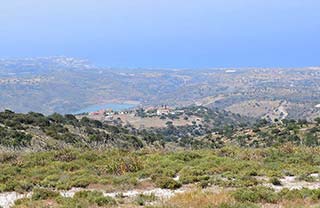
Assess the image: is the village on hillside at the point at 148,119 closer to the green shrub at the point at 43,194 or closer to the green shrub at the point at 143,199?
the green shrub at the point at 43,194

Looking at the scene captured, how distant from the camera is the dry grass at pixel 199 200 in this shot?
35.0ft

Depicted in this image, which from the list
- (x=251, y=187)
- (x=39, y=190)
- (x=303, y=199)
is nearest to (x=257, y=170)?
(x=251, y=187)

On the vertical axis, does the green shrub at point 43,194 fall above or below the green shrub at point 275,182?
above

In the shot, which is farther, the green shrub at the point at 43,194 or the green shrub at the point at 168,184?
the green shrub at the point at 168,184

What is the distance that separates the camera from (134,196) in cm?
1227

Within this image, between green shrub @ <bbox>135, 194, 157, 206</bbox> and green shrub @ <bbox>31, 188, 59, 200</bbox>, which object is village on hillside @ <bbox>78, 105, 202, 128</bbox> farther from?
green shrub @ <bbox>135, 194, 157, 206</bbox>

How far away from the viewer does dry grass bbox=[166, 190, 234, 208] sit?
10.7 metres

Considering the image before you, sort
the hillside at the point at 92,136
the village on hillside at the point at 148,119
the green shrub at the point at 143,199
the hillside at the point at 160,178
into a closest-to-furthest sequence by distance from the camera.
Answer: the green shrub at the point at 143,199 < the hillside at the point at 160,178 < the hillside at the point at 92,136 < the village on hillside at the point at 148,119

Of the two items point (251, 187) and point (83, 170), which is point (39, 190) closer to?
point (83, 170)

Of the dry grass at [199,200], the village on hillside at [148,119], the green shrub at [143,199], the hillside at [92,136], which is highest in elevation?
the dry grass at [199,200]

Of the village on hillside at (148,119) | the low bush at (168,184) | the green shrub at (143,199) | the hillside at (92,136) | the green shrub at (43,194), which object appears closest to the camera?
the green shrub at (143,199)

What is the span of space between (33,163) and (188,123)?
109m

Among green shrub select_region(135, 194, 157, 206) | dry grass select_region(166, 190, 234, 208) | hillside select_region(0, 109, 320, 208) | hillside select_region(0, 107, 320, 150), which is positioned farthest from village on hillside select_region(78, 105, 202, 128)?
dry grass select_region(166, 190, 234, 208)

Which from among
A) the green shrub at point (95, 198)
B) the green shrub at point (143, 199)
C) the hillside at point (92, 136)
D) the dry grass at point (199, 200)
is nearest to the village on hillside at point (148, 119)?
the hillside at point (92, 136)
